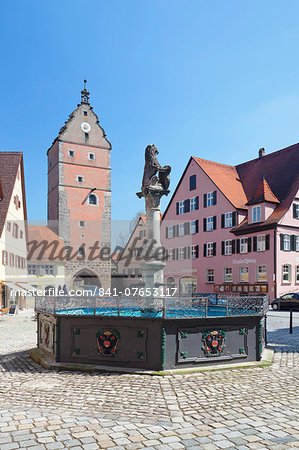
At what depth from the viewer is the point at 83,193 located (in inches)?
1861

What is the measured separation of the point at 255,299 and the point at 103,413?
16.8 feet

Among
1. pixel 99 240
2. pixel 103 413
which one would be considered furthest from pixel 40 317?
pixel 99 240

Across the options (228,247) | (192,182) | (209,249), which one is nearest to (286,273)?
(228,247)

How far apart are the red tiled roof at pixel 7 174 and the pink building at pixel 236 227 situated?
1727 cm

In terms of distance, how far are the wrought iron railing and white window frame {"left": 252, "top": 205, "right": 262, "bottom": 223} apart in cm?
2351

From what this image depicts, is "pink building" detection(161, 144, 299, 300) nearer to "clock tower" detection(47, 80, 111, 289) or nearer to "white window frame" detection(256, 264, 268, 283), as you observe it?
"white window frame" detection(256, 264, 268, 283)

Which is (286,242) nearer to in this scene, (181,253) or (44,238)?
(181,253)

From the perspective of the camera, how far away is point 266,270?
31.3 metres

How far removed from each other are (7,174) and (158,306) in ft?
78.9

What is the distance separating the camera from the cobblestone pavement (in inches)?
199

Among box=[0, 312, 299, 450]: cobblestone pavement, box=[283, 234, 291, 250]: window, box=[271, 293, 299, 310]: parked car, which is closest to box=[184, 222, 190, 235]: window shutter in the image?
box=[283, 234, 291, 250]: window

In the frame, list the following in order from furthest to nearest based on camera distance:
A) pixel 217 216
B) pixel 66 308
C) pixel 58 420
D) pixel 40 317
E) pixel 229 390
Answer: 1. pixel 217 216
2. pixel 40 317
3. pixel 66 308
4. pixel 229 390
5. pixel 58 420

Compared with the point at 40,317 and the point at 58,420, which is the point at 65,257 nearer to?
the point at 40,317

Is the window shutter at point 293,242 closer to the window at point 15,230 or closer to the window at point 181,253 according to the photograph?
the window at point 181,253
